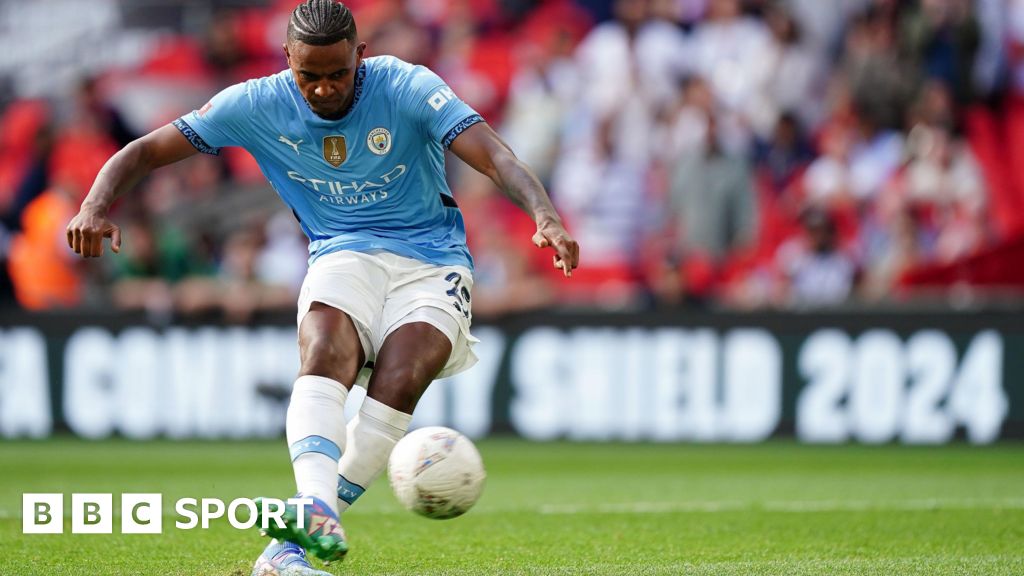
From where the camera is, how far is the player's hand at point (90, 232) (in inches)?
215

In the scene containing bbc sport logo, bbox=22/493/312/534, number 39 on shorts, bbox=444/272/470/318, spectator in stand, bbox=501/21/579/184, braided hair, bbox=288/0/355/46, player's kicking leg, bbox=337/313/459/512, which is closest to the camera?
braided hair, bbox=288/0/355/46

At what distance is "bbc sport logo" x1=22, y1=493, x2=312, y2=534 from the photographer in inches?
286

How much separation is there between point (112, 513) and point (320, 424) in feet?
10.4

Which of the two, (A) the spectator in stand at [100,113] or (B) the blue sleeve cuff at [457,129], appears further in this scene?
(A) the spectator in stand at [100,113]

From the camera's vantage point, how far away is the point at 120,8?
17.4 m

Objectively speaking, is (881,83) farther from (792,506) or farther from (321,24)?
(321,24)

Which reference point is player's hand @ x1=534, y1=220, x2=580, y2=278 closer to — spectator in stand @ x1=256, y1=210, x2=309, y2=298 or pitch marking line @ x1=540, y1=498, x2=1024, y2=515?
pitch marking line @ x1=540, y1=498, x2=1024, y2=515

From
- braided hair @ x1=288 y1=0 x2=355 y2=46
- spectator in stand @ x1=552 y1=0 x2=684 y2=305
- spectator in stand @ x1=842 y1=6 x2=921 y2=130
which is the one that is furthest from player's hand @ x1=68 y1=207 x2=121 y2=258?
spectator in stand @ x1=842 y1=6 x2=921 y2=130

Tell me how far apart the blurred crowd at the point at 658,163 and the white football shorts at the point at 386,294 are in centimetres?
682

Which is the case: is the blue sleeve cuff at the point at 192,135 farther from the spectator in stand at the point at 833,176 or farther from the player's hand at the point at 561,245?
the spectator in stand at the point at 833,176

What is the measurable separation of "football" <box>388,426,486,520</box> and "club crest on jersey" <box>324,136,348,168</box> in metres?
1.15

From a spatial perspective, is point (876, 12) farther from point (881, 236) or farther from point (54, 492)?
point (54, 492)

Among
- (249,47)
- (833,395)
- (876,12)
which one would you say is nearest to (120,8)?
(249,47)

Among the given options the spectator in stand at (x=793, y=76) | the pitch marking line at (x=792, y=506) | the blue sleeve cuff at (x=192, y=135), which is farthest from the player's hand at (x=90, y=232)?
the spectator in stand at (x=793, y=76)
